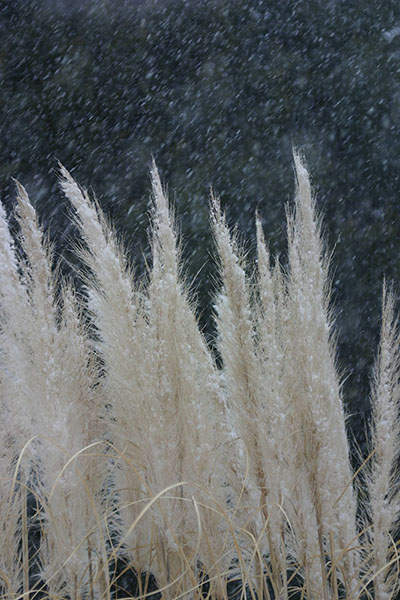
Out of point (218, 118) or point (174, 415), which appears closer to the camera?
point (174, 415)

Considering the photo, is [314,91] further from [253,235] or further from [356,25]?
[253,235]

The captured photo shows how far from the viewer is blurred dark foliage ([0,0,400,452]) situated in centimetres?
191

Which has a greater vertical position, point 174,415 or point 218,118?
point 218,118

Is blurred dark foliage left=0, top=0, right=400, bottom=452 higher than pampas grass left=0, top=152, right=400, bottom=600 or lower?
higher

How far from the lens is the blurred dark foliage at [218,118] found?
6.26ft

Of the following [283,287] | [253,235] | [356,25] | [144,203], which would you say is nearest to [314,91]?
[356,25]

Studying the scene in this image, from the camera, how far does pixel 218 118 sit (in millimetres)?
2004

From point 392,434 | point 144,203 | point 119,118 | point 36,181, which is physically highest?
point 119,118

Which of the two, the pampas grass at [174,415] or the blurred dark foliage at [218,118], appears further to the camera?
the blurred dark foliage at [218,118]

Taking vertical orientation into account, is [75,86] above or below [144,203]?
above

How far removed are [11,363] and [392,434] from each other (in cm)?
A: 73

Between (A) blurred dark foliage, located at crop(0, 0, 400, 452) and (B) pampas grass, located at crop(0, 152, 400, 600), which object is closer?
(B) pampas grass, located at crop(0, 152, 400, 600)

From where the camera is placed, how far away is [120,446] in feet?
4.23

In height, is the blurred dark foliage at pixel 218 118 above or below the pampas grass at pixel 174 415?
above
